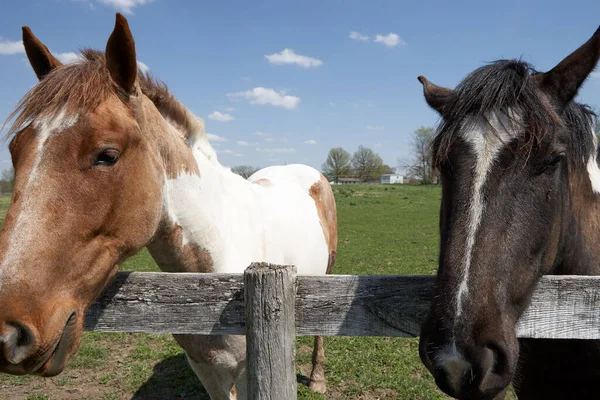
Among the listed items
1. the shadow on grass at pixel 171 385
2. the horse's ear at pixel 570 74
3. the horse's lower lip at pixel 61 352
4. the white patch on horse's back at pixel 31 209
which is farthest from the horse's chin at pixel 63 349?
the shadow on grass at pixel 171 385

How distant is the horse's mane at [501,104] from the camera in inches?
74.0

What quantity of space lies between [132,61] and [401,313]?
1.82m

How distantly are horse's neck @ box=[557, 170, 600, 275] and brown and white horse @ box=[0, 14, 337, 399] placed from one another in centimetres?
207

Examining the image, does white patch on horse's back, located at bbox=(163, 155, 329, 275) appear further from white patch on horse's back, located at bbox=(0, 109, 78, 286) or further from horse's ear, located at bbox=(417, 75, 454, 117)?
horse's ear, located at bbox=(417, 75, 454, 117)

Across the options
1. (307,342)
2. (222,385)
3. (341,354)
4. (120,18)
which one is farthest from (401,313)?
(307,342)

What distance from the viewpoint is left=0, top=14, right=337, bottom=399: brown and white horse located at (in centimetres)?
156

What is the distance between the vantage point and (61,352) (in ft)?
5.33

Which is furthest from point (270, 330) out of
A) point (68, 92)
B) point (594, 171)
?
point (594, 171)

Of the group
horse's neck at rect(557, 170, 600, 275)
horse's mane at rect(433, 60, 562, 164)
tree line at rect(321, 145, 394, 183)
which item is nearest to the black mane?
horse's mane at rect(433, 60, 562, 164)

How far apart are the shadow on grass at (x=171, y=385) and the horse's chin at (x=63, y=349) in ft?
11.1

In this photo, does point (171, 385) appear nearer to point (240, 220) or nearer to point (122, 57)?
point (240, 220)

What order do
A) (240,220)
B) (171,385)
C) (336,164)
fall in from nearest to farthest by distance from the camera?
(240,220) < (171,385) < (336,164)

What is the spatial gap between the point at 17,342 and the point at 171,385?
396 cm

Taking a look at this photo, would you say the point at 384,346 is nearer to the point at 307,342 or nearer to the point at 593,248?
the point at 307,342
